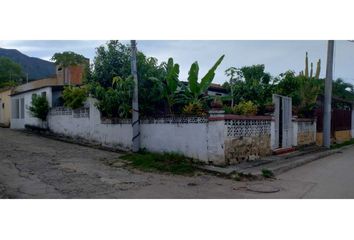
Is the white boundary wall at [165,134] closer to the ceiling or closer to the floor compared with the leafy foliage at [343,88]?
closer to the floor

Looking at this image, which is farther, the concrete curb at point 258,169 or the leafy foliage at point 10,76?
the leafy foliage at point 10,76

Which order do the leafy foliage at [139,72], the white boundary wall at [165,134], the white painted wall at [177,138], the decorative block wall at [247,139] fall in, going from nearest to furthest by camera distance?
the white boundary wall at [165,134]
the decorative block wall at [247,139]
the white painted wall at [177,138]
the leafy foliage at [139,72]

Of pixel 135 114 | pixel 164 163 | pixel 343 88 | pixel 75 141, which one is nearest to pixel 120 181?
pixel 164 163

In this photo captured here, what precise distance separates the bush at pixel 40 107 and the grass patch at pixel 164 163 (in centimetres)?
709

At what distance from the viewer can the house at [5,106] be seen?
1949 cm

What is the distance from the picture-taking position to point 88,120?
42.1 feet

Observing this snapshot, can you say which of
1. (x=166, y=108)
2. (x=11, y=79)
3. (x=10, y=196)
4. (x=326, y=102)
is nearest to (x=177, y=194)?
(x=10, y=196)

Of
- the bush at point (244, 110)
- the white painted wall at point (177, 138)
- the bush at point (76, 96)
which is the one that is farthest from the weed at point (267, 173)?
the bush at point (76, 96)

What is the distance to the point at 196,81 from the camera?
10508mm

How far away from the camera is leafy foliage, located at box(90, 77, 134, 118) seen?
412 inches

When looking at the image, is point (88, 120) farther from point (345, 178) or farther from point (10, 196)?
point (345, 178)

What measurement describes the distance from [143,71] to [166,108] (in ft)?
4.52

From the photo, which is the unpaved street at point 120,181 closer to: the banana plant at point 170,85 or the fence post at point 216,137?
the fence post at point 216,137

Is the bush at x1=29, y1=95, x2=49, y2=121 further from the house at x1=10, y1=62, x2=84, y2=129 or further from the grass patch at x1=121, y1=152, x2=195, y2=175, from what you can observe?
the grass patch at x1=121, y1=152, x2=195, y2=175
